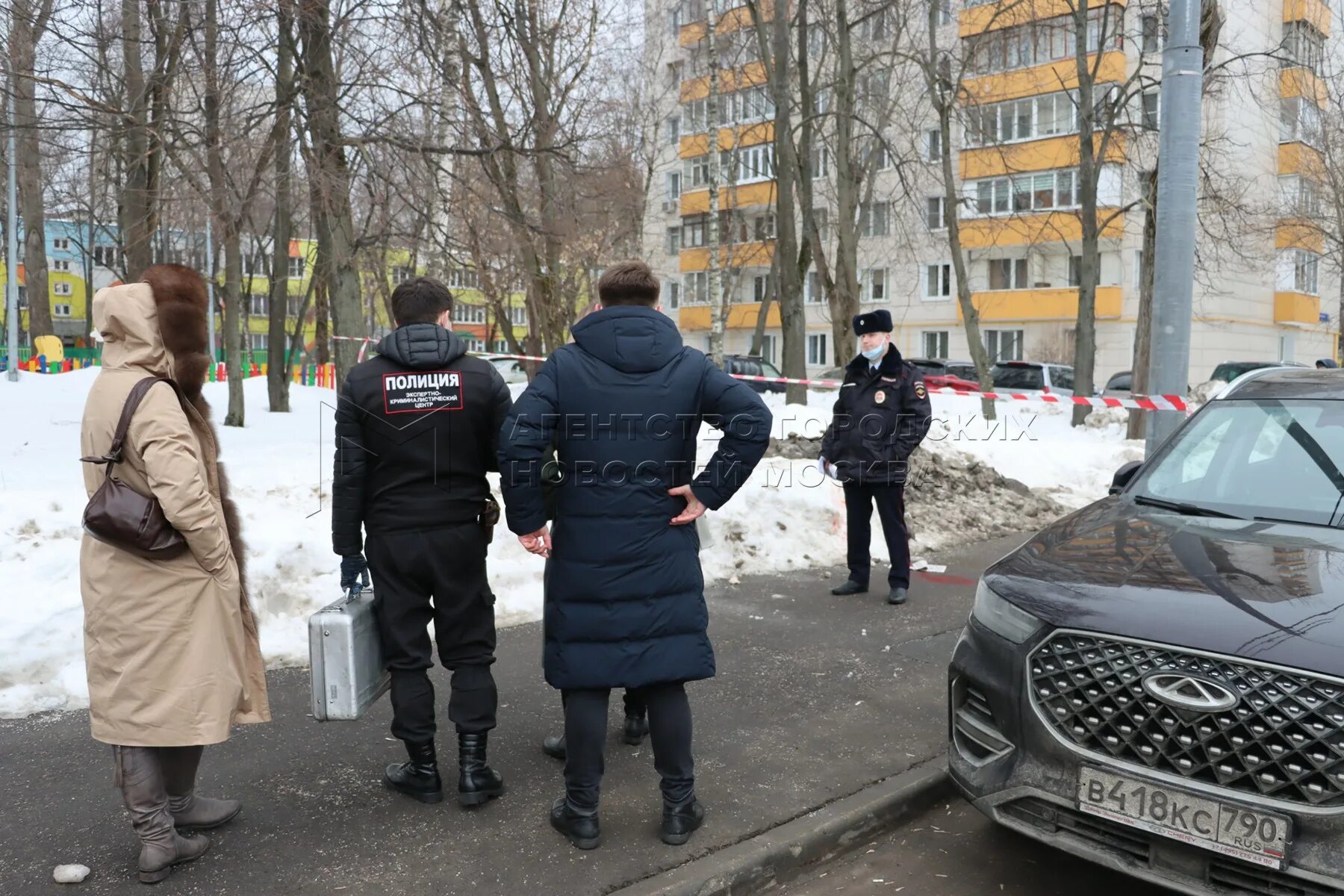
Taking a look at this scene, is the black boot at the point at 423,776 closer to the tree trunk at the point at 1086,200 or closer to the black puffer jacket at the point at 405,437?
the black puffer jacket at the point at 405,437

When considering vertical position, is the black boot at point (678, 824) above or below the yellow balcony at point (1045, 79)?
below

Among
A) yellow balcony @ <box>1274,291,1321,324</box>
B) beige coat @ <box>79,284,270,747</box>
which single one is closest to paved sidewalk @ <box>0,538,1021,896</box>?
beige coat @ <box>79,284,270,747</box>

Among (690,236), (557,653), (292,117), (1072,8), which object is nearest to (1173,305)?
(557,653)

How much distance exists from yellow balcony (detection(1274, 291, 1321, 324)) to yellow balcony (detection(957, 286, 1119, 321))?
8190 millimetres

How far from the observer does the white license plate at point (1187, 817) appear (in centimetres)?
284

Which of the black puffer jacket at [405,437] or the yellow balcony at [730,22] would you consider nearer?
the black puffer jacket at [405,437]

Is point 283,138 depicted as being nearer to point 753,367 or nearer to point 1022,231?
point 753,367

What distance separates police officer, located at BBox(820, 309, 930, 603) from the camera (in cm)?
731

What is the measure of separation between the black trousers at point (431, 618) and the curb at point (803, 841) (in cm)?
103

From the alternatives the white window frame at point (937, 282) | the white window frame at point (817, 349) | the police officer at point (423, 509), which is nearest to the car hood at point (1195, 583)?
the police officer at point (423, 509)

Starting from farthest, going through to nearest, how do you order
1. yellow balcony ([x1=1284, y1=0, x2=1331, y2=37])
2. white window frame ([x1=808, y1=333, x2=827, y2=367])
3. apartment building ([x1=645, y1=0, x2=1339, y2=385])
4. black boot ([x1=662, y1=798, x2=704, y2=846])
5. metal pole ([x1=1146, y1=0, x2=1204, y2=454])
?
white window frame ([x1=808, y1=333, x2=827, y2=367]) → apartment building ([x1=645, y1=0, x2=1339, y2=385]) → yellow balcony ([x1=1284, y1=0, x2=1331, y2=37]) → metal pole ([x1=1146, y1=0, x2=1204, y2=454]) → black boot ([x1=662, y1=798, x2=704, y2=846])

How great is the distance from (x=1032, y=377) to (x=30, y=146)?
75.1 feet

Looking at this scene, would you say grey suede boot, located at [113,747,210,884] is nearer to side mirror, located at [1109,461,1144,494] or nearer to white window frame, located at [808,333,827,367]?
side mirror, located at [1109,461,1144,494]

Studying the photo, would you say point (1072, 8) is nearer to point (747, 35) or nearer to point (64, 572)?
point (747, 35)
